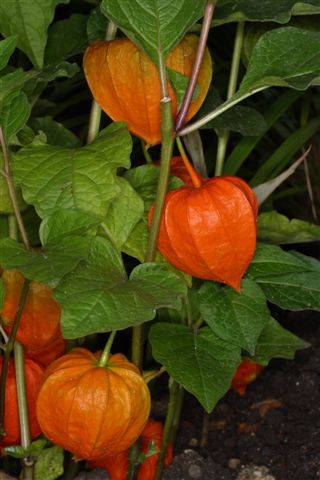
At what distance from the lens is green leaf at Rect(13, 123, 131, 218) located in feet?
3.95

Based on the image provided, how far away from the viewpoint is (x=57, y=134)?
148cm

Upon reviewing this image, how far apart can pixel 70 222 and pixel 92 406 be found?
0.24 m

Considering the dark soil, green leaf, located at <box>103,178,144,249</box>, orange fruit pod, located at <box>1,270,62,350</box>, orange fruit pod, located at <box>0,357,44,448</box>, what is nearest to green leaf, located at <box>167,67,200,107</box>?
green leaf, located at <box>103,178,144,249</box>

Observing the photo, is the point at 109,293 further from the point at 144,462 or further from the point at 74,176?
the point at 144,462

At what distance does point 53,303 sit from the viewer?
4.57 ft

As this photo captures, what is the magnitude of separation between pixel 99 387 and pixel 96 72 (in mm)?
406

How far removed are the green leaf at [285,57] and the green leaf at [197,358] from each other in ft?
1.18

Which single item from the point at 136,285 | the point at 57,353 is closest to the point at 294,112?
the point at 57,353

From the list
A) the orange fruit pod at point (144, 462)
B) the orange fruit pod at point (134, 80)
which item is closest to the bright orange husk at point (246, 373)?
the orange fruit pod at point (144, 462)

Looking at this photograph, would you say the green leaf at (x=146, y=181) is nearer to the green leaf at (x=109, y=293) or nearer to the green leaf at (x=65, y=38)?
the green leaf at (x=109, y=293)

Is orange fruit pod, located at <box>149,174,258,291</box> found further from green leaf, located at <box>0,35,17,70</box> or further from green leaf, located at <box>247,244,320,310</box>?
green leaf, located at <box>0,35,17,70</box>

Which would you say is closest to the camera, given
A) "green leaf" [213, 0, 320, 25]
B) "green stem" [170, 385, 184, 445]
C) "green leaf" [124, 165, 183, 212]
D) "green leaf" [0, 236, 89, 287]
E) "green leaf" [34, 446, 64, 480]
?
"green leaf" [0, 236, 89, 287]

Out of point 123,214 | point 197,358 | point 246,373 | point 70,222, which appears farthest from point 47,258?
point 246,373

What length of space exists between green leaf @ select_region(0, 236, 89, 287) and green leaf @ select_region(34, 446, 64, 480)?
415 millimetres
